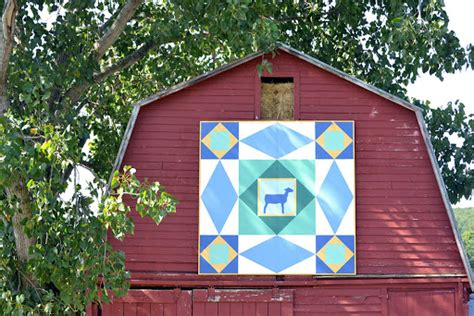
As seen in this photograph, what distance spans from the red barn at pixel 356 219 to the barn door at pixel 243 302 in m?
0.01

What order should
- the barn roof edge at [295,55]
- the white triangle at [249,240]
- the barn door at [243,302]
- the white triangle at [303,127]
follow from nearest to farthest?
the white triangle at [249,240]
the barn door at [243,302]
the white triangle at [303,127]
the barn roof edge at [295,55]

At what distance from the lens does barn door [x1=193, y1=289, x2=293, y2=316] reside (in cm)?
1361

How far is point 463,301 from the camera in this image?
45.4 ft

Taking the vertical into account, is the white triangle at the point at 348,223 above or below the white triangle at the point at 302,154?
below

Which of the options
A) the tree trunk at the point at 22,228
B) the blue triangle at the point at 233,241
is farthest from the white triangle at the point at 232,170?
the tree trunk at the point at 22,228

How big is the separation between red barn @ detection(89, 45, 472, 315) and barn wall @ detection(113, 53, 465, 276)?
0.6 inches

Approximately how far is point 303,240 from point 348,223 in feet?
2.34

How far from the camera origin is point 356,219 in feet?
45.1

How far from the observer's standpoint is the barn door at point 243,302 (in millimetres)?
13609

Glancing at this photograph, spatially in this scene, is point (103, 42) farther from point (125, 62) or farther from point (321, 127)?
point (321, 127)

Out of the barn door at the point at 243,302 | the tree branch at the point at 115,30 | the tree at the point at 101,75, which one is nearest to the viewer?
the tree at the point at 101,75

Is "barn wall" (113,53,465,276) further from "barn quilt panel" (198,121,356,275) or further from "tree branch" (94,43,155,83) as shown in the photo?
"tree branch" (94,43,155,83)

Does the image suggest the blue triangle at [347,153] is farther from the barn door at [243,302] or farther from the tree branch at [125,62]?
the tree branch at [125,62]

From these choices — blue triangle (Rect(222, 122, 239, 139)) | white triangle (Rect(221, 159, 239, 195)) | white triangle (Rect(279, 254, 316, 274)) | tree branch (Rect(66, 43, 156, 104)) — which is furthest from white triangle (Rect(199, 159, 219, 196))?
tree branch (Rect(66, 43, 156, 104))
